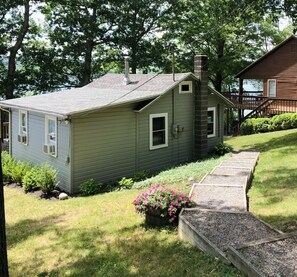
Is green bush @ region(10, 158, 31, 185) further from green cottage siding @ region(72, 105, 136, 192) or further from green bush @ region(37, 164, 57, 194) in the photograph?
green cottage siding @ region(72, 105, 136, 192)

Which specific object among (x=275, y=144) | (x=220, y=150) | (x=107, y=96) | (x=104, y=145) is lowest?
(x=220, y=150)

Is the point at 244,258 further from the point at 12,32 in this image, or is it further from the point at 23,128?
the point at 12,32

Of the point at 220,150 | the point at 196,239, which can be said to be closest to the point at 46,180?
the point at 196,239

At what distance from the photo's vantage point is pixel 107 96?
45.6ft

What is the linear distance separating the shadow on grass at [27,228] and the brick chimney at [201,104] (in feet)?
25.9

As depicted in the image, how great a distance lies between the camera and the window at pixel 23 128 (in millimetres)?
14570

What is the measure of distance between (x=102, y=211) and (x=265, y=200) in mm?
3975

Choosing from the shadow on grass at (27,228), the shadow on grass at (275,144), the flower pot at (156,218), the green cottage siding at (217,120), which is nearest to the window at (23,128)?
the shadow on grass at (27,228)

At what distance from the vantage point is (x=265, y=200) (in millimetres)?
8719

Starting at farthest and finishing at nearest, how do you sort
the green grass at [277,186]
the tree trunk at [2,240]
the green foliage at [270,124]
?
the green foliage at [270,124] < the green grass at [277,186] < the tree trunk at [2,240]

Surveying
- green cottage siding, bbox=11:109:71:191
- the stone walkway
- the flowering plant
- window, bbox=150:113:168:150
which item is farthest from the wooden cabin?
the flowering plant

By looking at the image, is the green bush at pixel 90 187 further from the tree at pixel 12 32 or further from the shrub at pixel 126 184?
the tree at pixel 12 32

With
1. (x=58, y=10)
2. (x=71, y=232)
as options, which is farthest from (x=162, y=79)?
(x=58, y=10)

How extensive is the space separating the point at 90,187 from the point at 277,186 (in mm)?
5513
